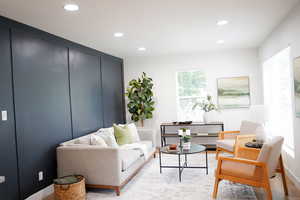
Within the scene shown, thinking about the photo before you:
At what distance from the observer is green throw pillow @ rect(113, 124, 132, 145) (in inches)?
187

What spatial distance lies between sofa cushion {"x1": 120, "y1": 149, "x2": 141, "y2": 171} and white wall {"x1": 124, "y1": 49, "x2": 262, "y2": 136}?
240 centimetres

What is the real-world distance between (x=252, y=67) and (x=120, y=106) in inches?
137

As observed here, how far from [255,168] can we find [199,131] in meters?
3.49

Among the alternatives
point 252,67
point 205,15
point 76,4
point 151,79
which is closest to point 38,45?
point 76,4

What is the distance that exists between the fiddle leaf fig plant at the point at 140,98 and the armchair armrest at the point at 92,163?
2648 millimetres

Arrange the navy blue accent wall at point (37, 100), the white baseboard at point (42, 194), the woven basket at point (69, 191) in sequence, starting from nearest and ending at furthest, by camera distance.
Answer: the navy blue accent wall at point (37, 100) → the woven basket at point (69, 191) → the white baseboard at point (42, 194)

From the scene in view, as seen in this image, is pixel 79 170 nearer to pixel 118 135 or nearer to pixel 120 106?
pixel 118 135

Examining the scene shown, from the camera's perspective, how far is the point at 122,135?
478 cm

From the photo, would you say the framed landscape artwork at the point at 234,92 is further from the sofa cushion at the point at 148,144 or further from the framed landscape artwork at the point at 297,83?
the framed landscape artwork at the point at 297,83

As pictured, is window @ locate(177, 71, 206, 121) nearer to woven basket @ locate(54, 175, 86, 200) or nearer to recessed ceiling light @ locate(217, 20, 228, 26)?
recessed ceiling light @ locate(217, 20, 228, 26)

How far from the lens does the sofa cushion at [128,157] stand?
11.9 ft

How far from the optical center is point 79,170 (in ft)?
11.6

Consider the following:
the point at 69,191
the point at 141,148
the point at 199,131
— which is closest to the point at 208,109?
the point at 199,131

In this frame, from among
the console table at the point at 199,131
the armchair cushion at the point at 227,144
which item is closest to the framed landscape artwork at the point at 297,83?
the armchair cushion at the point at 227,144
